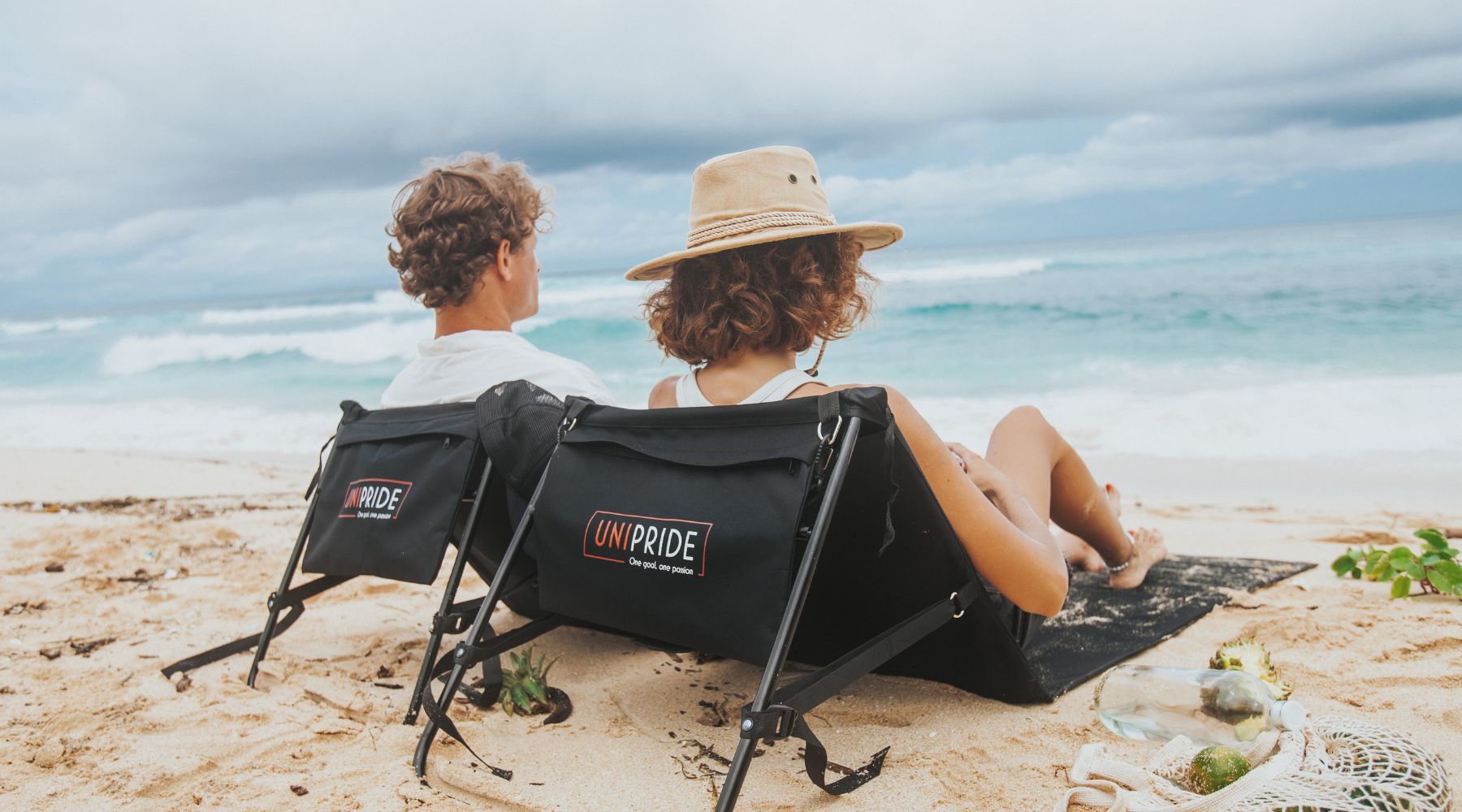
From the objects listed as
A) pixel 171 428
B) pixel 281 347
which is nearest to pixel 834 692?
pixel 171 428

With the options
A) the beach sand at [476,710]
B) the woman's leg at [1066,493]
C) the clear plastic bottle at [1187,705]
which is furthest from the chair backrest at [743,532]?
the woman's leg at [1066,493]

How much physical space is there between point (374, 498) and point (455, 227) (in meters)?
0.84

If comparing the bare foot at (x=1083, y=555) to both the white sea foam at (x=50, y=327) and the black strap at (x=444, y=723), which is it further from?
the white sea foam at (x=50, y=327)

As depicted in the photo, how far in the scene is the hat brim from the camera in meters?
2.31

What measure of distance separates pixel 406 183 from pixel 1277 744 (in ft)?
9.14

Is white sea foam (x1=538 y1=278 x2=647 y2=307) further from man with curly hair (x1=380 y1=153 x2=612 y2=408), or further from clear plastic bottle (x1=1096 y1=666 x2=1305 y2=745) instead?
clear plastic bottle (x1=1096 y1=666 x2=1305 y2=745)

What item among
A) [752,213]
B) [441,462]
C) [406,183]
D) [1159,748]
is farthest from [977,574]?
[406,183]

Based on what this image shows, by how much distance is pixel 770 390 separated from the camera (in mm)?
2373

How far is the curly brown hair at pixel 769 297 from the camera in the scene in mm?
2359

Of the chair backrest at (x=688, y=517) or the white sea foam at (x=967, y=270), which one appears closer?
the chair backrest at (x=688, y=517)

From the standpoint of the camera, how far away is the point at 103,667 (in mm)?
3234

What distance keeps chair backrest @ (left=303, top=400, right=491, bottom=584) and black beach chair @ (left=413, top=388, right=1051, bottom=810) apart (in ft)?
0.91

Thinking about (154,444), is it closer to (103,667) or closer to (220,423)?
(220,423)

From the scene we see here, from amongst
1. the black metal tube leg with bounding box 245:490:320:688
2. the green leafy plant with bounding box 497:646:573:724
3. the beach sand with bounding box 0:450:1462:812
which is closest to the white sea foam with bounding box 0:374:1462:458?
the beach sand with bounding box 0:450:1462:812
